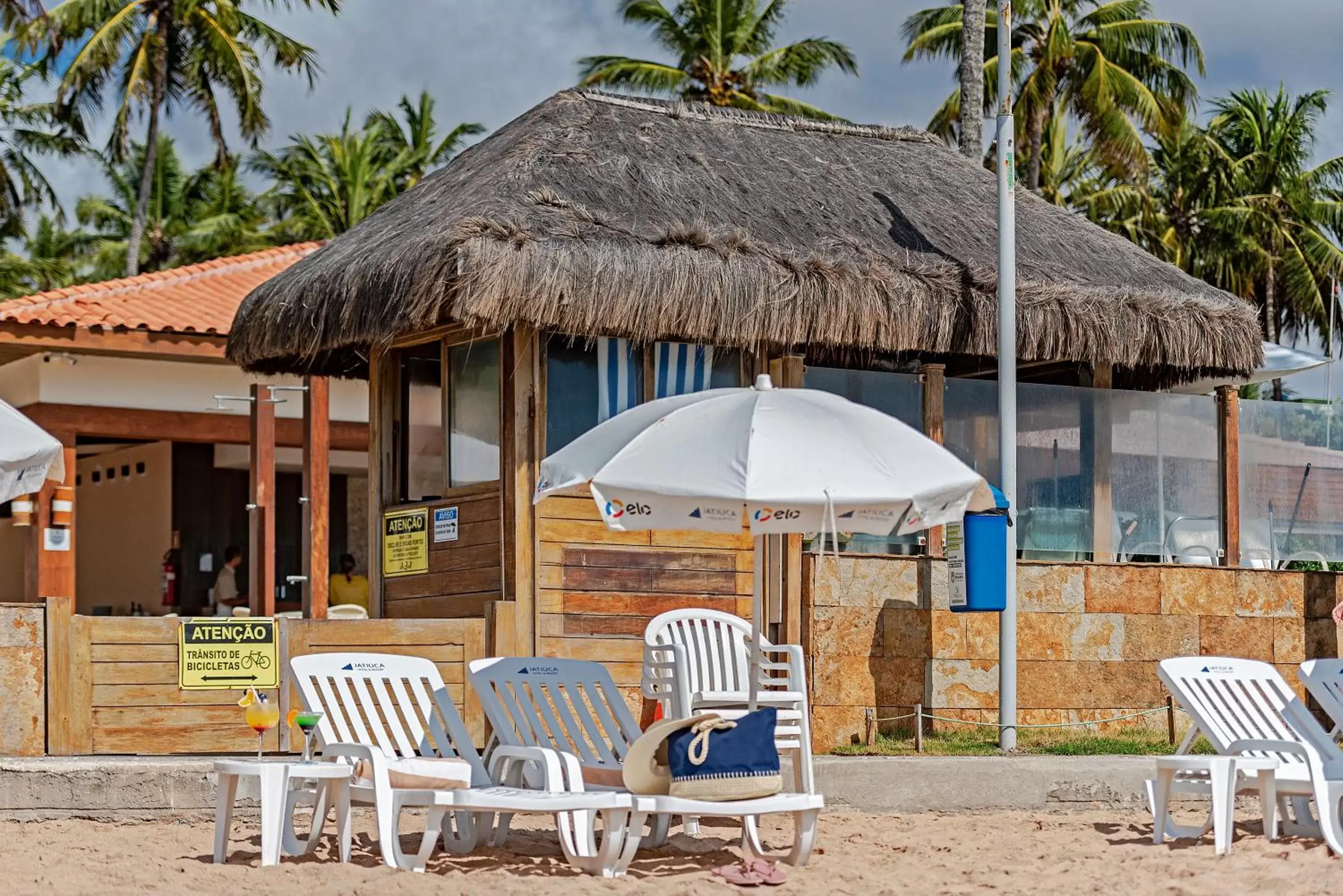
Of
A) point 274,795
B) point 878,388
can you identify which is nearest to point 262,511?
point 878,388

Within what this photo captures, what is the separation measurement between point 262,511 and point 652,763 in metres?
9.18

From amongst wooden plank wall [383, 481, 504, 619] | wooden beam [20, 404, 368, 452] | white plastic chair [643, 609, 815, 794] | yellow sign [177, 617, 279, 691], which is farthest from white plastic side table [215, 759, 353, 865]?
wooden beam [20, 404, 368, 452]

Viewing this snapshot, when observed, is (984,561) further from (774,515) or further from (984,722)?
(774,515)

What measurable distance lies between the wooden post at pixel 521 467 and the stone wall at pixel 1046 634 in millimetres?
1691

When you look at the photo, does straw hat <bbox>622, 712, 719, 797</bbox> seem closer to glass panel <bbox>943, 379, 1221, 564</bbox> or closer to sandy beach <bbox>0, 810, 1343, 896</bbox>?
sandy beach <bbox>0, 810, 1343, 896</bbox>

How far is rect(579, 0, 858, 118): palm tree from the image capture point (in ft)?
104

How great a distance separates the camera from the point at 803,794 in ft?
24.4

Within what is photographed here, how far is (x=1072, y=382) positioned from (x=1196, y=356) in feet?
3.54

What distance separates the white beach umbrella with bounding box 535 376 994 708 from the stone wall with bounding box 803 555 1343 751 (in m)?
3.36

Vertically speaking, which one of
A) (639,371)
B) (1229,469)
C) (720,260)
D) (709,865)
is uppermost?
(720,260)

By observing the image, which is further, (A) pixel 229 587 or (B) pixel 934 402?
(A) pixel 229 587

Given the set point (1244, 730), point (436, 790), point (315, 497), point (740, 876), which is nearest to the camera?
point (740, 876)

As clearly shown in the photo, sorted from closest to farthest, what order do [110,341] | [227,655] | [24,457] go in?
[24,457]
[227,655]
[110,341]

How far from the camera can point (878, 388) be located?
11.7 meters
